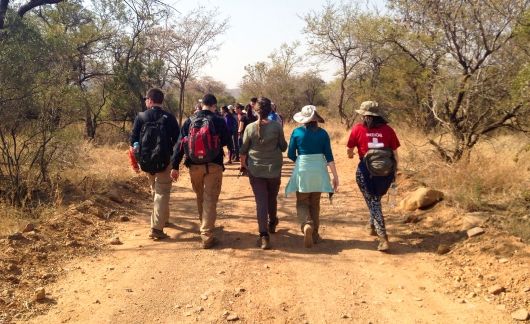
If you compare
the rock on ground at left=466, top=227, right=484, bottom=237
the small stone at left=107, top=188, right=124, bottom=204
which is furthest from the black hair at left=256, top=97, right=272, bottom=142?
the small stone at left=107, top=188, right=124, bottom=204

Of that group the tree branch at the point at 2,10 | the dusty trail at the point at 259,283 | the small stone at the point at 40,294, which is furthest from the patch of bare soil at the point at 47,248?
the tree branch at the point at 2,10

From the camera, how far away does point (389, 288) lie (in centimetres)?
436

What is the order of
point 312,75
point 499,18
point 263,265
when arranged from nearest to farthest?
point 263,265 < point 499,18 < point 312,75

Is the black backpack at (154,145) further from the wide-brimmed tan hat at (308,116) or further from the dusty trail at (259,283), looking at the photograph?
the wide-brimmed tan hat at (308,116)

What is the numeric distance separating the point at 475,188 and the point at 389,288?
3.14 m

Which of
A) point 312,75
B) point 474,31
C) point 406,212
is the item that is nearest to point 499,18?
point 474,31

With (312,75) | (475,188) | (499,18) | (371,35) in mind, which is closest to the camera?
(475,188)

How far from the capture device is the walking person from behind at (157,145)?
5.75m

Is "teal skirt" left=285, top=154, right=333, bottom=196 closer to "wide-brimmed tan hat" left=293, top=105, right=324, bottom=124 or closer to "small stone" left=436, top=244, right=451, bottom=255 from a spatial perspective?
"wide-brimmed tan hat" left=293, top=105, right=324, bottom=124

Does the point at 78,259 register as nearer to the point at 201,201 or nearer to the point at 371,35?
the point at 201,201

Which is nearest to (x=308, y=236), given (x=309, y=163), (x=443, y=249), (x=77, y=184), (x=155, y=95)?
(x=309, y=163)

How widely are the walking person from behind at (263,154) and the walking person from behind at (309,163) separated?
A: 0.73 feet

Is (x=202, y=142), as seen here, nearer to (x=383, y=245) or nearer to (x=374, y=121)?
(x=374, y=121)

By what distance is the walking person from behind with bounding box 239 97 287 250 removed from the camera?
5.47 m
